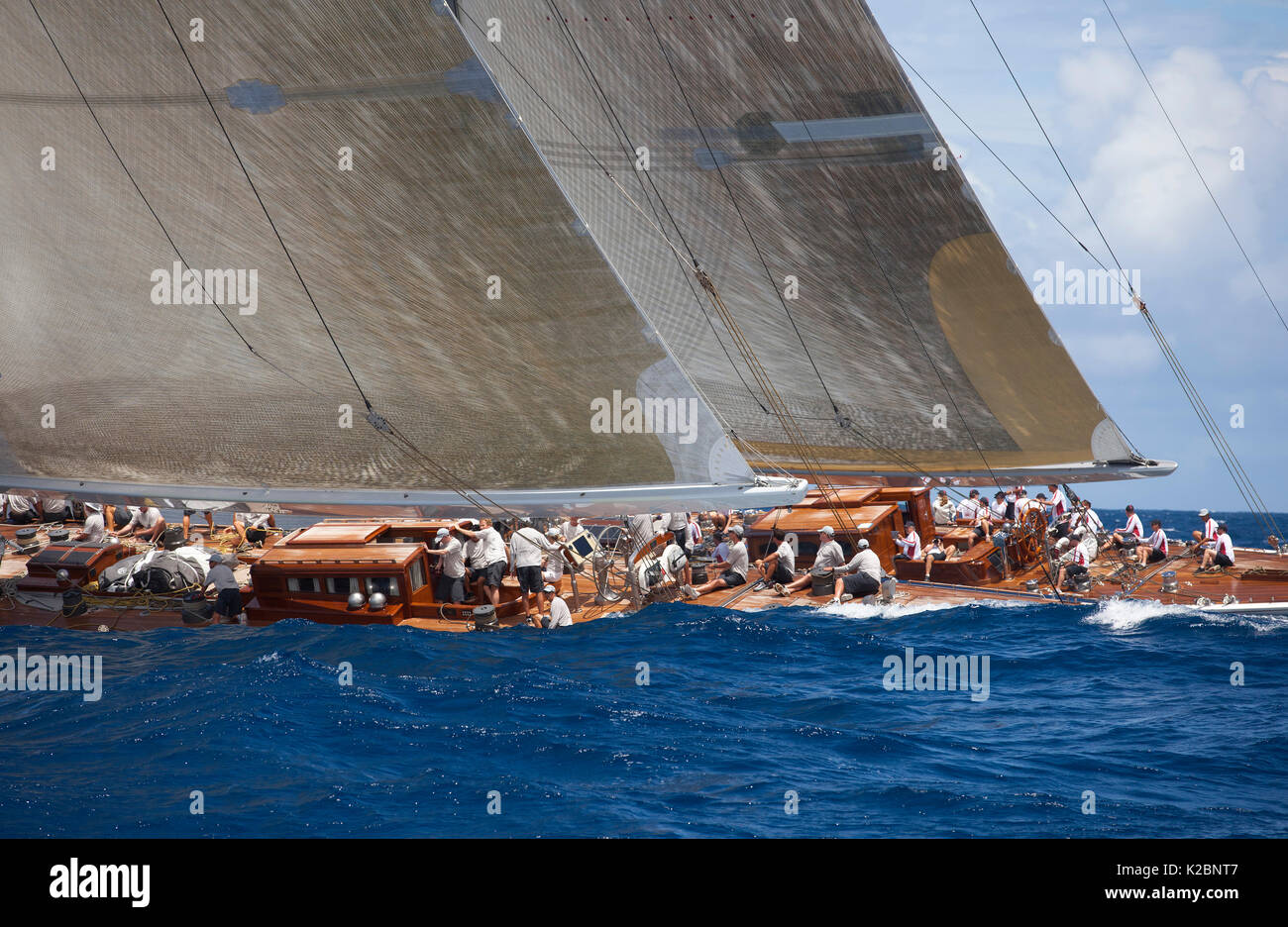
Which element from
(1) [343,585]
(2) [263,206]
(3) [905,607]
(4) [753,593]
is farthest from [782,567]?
(2) [263,206]

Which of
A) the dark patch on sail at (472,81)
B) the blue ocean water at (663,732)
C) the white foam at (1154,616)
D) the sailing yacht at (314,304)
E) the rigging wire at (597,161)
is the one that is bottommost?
the blue ocean water at (663,732)

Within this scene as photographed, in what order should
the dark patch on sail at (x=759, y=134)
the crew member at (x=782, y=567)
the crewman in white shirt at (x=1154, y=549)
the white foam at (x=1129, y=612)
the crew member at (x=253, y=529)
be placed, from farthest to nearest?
1. the crew member at (x=253, y=529)
2. the dark patch on sail at (x=759, y=134)
3. the crewman in white shirt at (x=1154, y=549)
4. the crew member at (x=782, y=567)
5. the white foam at (x=1129, y=612)

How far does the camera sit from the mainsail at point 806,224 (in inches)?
773

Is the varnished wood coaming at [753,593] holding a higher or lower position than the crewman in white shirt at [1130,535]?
lower

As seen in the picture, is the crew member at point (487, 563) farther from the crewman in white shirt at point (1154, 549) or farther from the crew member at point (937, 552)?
the crewman in white shirt at point (1154, 549)

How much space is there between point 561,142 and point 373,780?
13.2 meters

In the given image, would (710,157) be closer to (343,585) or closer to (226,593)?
(343,585)

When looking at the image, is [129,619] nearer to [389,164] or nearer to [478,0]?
[389,164]

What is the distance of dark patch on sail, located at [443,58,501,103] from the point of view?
496 inches

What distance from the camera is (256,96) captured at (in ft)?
43.2

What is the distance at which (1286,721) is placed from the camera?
12234 millimetres

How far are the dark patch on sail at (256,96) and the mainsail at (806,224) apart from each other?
6.75 metres

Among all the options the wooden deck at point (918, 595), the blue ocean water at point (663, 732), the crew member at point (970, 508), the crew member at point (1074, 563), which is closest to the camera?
the blue ocean water at point (663, 732)

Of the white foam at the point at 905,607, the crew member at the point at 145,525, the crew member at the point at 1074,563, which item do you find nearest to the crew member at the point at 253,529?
the crew member at the point at 145,525
